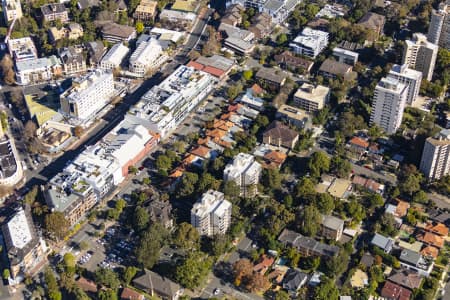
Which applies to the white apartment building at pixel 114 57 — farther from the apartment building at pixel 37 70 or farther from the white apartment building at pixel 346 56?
the white apartment building at pixel 346 56

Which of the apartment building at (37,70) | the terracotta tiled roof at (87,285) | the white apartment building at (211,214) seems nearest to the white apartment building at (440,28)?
the white apartment building at (211,214)

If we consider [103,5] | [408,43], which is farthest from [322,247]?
[103,5]

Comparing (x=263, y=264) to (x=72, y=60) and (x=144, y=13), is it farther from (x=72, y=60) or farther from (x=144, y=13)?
(x=144, y=13)

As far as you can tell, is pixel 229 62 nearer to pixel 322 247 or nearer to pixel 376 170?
pixel 376 170

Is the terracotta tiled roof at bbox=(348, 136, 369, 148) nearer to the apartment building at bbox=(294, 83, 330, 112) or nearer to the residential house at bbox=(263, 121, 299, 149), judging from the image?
the residential house at bbox=(263, 121, 299, 149)

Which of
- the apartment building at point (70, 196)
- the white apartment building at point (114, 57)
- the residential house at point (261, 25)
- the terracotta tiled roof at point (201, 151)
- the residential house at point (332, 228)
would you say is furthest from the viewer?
the residential house at point (261, 25)

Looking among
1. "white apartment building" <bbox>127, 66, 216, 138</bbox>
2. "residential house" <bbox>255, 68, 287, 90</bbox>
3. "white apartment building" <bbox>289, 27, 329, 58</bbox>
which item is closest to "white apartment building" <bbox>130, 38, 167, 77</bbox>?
"white apartment building" <bbox>127, 66, 216, 138</bbox>

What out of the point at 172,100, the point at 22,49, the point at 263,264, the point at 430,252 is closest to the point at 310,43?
the point at 172,100
